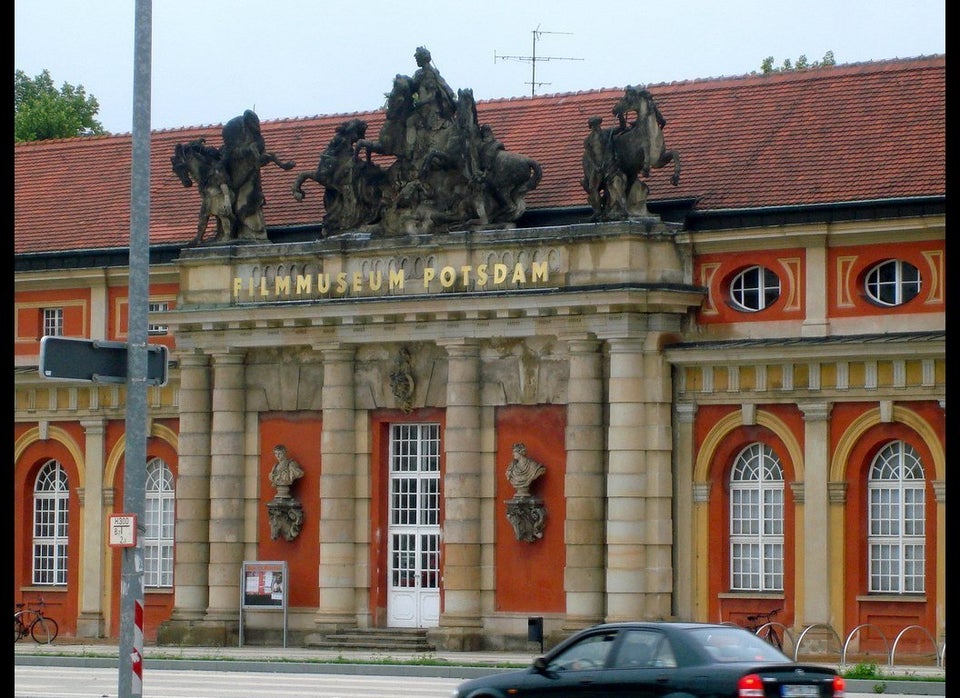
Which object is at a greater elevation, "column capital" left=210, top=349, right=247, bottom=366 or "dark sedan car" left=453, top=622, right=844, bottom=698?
"column capital" left=210, top=349, right=247, bottom=366

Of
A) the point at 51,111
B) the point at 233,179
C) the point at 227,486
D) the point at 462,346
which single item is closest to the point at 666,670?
the point at 462,346

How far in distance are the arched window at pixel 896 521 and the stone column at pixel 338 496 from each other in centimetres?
1083

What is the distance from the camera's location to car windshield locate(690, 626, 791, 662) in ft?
78.4

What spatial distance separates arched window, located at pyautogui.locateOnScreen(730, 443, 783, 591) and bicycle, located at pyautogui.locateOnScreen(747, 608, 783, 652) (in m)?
0.57

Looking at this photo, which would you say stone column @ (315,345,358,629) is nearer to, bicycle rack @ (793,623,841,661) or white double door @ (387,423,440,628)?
white double door @ (387,423,440,628)

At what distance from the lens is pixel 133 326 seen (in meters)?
25.2

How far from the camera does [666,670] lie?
24.0m

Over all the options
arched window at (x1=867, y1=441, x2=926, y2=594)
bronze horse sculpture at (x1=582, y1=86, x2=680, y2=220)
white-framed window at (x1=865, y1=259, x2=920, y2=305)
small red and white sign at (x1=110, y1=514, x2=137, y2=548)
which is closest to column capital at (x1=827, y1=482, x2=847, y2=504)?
arched window at (x1=867, y1=441, x2=926, y2=594)

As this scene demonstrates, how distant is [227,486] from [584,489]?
849cm

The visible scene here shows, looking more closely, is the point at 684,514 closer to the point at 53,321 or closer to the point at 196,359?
the point at 196,359

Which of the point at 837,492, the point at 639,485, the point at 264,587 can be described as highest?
the point at 639,485

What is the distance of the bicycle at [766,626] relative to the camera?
4200 centimetres

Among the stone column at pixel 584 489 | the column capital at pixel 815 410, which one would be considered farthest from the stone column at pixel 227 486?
the column capital at pixel 815 410

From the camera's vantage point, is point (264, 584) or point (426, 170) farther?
point (264, 584)
